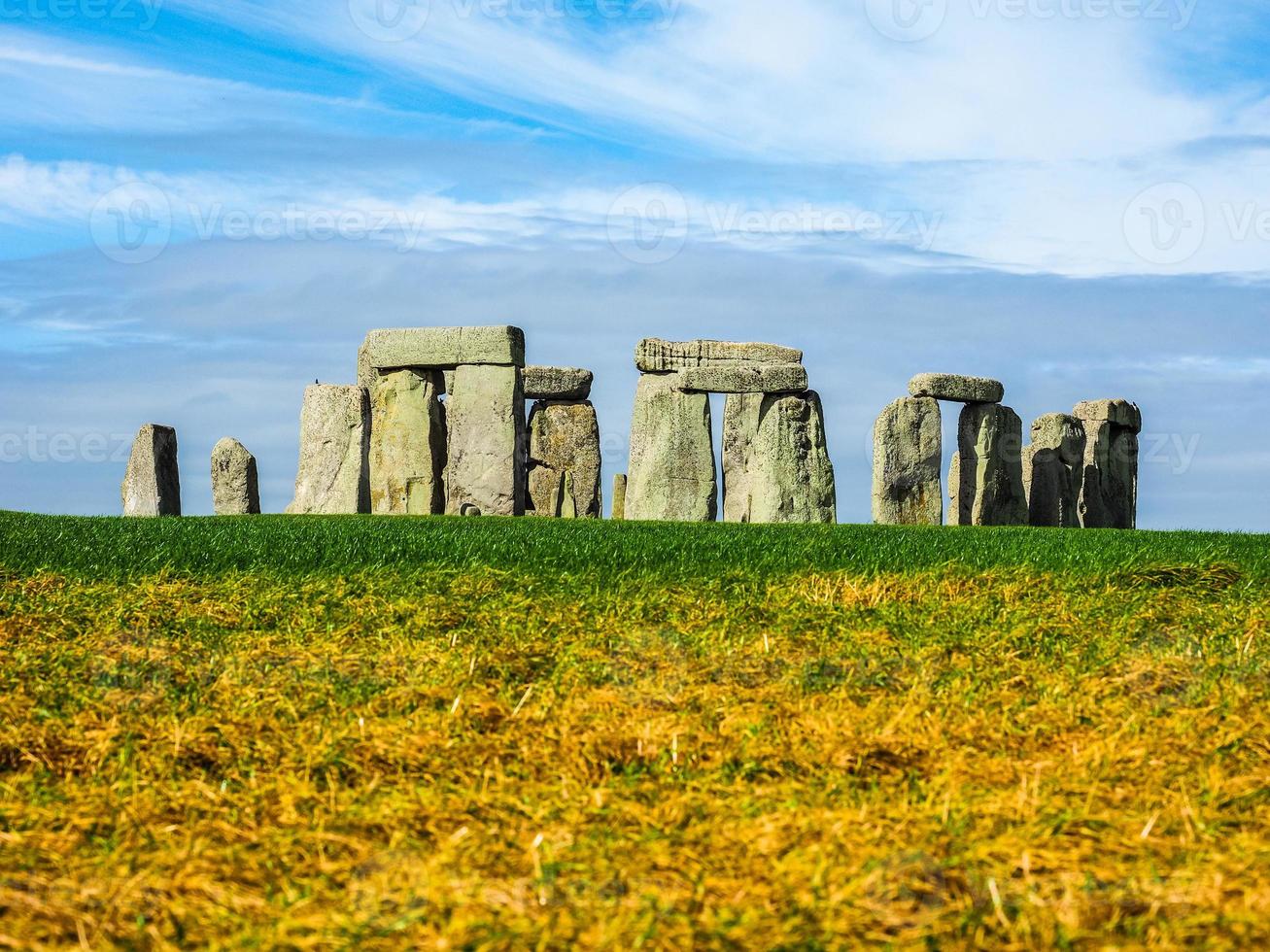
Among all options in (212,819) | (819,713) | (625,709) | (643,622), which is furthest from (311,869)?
(643,622)

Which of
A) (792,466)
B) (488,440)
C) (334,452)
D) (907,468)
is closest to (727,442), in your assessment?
(792,466)

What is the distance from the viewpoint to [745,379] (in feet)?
57.3

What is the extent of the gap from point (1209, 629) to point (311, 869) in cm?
514

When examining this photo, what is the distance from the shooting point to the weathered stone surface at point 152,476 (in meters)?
18.6

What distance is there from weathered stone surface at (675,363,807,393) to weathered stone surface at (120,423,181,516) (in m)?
7.43

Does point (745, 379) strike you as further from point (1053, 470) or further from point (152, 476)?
point (152, 476)

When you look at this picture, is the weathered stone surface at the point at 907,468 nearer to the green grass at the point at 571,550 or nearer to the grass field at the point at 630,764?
the green grass at the point at 571,550

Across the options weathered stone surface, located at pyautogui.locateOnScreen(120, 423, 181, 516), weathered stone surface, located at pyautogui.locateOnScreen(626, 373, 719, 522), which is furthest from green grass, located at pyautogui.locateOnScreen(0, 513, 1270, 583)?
weathered stone surface, located at pyautogui.locateOnScreen(120, 423, 181, 516)

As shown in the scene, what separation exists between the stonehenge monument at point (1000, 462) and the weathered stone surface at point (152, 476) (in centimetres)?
994

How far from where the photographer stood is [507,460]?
16.7m

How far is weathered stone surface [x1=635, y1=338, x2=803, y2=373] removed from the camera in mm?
18500

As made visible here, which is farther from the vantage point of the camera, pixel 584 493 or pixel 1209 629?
pixel 584 493

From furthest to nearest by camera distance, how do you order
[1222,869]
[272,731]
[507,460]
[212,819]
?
1. [507,460]
2. [272,731]
3. [212,819]
4. [1222,869]

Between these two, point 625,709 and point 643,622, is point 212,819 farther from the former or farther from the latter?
point 643,622
